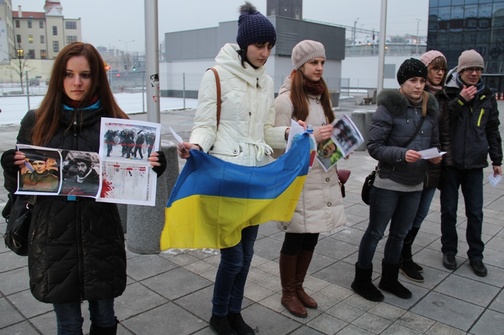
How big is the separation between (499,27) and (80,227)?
154 ft

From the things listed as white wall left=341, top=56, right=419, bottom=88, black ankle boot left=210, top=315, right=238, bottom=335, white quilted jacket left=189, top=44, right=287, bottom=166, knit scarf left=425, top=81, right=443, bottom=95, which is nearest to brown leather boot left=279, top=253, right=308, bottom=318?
black ankle boot left=210, top=315, right=238, bottom=335

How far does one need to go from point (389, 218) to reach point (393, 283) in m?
0.64

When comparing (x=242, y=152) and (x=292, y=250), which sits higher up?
(x=242, y=152)

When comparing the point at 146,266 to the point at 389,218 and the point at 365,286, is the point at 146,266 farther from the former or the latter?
the point at 389,218

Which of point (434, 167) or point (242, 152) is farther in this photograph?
point (434, 167)

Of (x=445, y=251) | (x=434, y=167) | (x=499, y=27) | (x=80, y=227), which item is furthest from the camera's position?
(x=499, y=27)

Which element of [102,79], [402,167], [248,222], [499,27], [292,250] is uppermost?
[499,27]

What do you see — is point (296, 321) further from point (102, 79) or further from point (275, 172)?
point (102, 79)

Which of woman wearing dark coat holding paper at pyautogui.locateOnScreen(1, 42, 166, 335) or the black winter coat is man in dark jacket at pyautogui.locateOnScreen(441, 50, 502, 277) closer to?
the black winter coat

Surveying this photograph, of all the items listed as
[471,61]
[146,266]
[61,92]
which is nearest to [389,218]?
[471,61]

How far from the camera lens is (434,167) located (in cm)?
445

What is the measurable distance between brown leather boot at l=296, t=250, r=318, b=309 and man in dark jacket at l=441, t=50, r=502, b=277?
68.4 inches

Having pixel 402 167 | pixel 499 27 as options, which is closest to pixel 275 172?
pixel 402 167

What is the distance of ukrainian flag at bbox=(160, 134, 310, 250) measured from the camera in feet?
9.87
